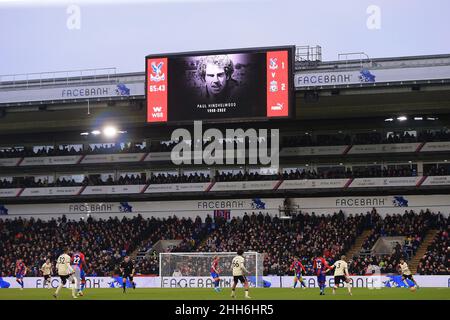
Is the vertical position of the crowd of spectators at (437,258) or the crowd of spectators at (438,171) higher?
the crowd of spectators at (438,171)

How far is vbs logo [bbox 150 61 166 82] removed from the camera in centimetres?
4962

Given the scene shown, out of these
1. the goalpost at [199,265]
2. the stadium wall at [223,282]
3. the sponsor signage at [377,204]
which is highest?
the sponsor signage at [377,204]

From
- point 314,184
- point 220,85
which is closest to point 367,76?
point 220,85

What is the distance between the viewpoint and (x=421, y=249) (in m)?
53.2

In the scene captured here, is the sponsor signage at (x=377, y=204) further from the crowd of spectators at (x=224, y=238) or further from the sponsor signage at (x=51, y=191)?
the sponsor signage at (x=51, y=191)

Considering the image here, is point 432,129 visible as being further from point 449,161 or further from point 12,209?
point 12,209

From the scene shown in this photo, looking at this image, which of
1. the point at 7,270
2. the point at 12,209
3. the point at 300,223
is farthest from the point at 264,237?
the point at 12,209

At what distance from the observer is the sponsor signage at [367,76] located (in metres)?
49.2

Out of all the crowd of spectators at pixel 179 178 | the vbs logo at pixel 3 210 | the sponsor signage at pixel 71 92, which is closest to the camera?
the sponsor signage at pixel 71 92

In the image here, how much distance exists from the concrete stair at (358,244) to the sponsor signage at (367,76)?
36.5 feet

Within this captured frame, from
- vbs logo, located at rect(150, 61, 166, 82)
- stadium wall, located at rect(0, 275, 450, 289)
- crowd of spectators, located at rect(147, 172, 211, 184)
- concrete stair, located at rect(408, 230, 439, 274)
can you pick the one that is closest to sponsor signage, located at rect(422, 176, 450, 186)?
concrete stair, located at rect(408, 230, 439, 274)

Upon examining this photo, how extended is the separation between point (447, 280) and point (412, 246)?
21.1 ft

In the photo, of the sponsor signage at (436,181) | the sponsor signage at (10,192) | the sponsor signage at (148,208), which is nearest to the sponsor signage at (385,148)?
the sponsor signage at (436,181)

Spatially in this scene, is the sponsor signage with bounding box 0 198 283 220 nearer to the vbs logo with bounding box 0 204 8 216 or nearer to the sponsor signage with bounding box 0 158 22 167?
the vbs logo with bounding box 0 204 8 216
